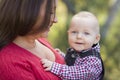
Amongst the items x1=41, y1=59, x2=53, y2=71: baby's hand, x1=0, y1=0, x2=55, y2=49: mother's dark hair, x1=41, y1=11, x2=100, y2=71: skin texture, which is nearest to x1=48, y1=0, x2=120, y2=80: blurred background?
x1=41, y1=11, x2=100, y2=71: skin texture

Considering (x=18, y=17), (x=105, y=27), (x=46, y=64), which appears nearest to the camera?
(x=18, y=17)

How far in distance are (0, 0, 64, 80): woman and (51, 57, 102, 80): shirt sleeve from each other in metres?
0.13

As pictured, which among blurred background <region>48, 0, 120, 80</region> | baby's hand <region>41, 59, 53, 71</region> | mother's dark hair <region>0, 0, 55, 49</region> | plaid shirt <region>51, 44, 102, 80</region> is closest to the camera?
mother's dark hair <region>0, 0, 55, 49</region>

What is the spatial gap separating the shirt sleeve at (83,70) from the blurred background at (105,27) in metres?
4.03

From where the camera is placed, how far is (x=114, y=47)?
689 cm

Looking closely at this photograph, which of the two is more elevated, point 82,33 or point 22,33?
point 22,33

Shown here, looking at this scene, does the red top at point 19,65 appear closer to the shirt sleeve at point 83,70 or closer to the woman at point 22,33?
the woman at point 22,33

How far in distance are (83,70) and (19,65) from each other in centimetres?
42

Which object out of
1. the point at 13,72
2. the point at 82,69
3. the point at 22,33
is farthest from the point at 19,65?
the point at 82,69

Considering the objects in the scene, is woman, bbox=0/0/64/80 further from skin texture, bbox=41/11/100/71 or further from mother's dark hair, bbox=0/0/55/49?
skin texture, bbox=41/11/100/71

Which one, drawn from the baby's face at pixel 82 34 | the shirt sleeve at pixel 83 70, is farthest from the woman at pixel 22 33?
the baby's face at pixel 82 34

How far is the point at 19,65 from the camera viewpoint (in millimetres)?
2336

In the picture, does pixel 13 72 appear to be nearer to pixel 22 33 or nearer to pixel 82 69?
A: pixel 22 33

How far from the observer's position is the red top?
7.62ft
